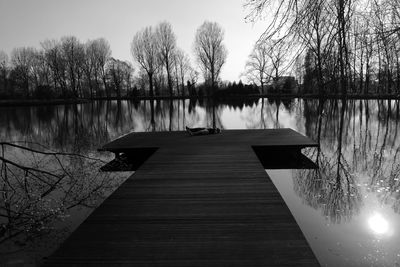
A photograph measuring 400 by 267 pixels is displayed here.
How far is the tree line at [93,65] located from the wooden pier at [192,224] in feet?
159

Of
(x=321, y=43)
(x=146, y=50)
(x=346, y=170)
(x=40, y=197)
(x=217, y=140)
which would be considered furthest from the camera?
(x=146, y=50)

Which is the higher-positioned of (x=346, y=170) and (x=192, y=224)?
(x=192, y=224)

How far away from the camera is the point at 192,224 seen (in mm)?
Answer: 4305

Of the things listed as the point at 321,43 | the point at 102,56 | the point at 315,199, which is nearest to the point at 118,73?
the point at 102,56

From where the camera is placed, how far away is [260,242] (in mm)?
3756

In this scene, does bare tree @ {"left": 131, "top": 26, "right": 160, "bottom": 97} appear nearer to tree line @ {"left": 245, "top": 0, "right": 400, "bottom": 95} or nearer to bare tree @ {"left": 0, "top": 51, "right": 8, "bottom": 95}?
bare tree @ {"left": 0, "top": 51, "right": 8, "bottom": 95}

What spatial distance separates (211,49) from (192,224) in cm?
5190

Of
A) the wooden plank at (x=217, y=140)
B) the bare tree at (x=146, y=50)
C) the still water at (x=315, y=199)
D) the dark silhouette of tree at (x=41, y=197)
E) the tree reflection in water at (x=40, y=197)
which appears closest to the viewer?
the still water at (x=315, y=199)

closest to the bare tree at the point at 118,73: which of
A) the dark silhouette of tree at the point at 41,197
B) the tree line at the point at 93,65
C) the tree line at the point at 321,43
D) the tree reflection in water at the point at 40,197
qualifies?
the tree line at the point at 93,65

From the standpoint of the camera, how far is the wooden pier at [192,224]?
3.47 meters

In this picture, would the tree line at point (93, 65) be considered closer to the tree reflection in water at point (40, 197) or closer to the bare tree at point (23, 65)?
the bare tree at point (23, 65)

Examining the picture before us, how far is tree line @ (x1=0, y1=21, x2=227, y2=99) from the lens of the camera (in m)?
53.6

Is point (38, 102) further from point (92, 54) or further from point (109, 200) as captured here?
point (109, 200)

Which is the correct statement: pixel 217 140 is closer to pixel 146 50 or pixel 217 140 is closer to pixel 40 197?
pixel 40 197
